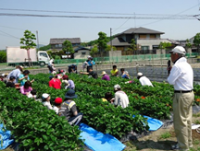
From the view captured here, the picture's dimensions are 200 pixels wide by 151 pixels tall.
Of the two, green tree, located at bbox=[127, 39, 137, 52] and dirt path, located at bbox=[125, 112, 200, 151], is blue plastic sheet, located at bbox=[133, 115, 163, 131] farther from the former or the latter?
green tree, located at bbox=[127, 39, 137, 52]

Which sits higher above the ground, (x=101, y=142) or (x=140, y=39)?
(x=140, y=39)

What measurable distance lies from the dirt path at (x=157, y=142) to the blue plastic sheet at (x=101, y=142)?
268mm

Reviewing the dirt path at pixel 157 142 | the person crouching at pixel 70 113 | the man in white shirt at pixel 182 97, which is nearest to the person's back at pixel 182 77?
the man in white shirt at pixel 182 97

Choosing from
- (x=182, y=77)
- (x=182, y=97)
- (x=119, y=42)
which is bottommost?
(x=182, y=97)

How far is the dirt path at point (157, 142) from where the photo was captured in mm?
4521

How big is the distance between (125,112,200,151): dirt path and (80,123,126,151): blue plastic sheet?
268mm

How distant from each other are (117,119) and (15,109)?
11.1ft

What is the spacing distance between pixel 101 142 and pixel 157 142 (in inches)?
54.0

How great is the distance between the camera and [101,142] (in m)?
4.74

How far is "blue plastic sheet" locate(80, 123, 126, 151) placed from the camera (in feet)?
14.9

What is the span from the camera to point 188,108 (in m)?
4.11

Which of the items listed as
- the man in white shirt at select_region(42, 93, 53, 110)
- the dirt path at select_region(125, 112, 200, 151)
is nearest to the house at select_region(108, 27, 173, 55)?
the man in white shirt at select_region(42, 93, 53, 110)

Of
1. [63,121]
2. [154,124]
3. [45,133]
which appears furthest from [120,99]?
[45,133]

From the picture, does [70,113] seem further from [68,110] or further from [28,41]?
Result: [28,41]
